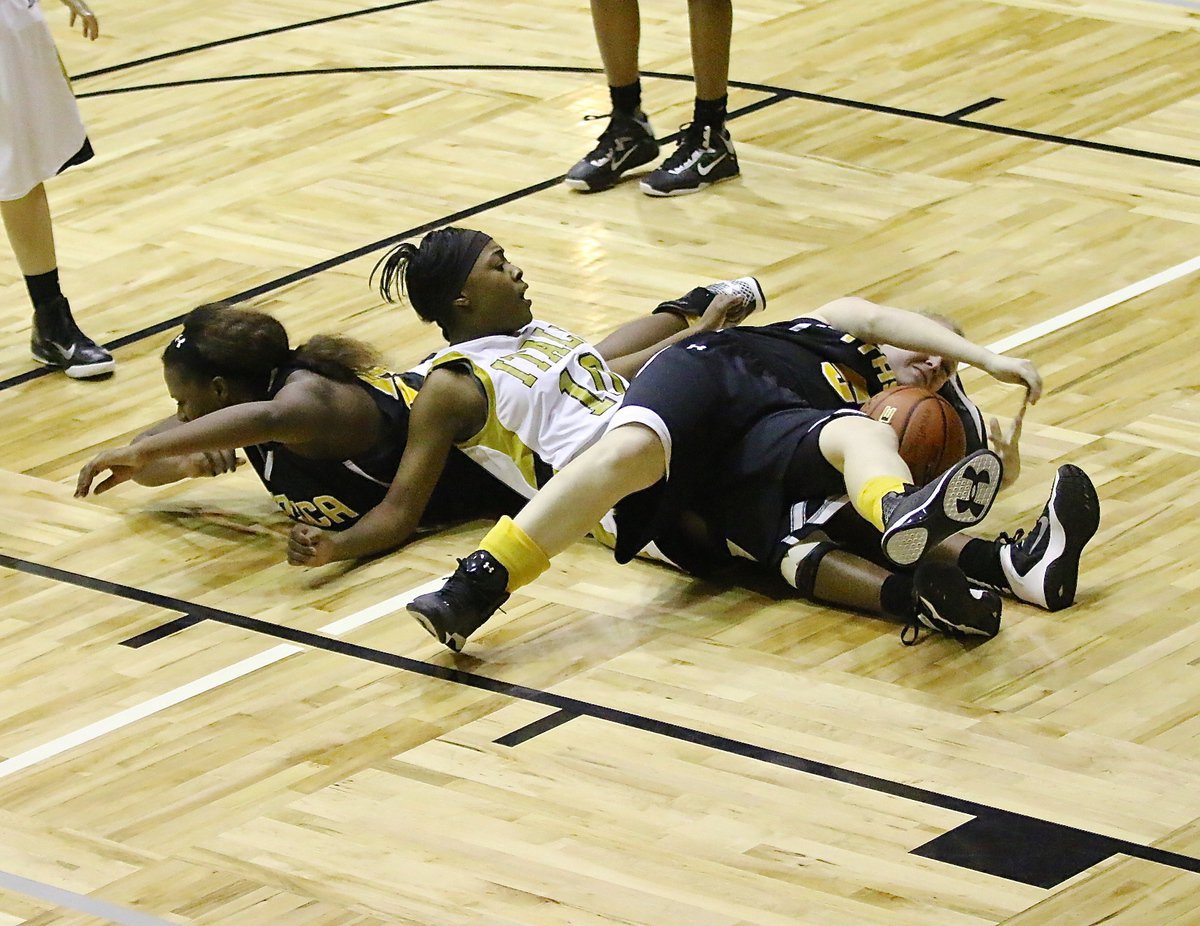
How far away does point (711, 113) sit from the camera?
5.52 metres

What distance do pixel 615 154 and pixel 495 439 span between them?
2009 millimetres

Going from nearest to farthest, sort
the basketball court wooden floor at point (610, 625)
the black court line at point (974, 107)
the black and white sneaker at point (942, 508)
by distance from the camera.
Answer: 1. the basketball court wooden floor at point (610, 625)
2. the black and white sneaker at point (942, 508)
3. the black court line at point (974, 107)

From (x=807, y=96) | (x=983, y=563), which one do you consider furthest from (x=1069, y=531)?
(x=807, y=96)

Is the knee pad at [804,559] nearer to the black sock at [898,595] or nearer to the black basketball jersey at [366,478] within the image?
the black sock at [898,595]

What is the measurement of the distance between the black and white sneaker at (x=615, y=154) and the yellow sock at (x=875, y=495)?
2435 millimetres

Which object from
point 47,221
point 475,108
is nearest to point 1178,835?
point 47,221

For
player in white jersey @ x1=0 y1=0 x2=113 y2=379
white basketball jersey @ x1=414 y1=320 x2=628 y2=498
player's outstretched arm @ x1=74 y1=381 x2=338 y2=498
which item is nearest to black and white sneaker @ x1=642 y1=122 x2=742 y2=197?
player in white jersey @ x1=0 y1=0 x2=113 y2=379

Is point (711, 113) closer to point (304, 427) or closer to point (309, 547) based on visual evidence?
point (304, 427)

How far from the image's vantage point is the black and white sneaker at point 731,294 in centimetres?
405

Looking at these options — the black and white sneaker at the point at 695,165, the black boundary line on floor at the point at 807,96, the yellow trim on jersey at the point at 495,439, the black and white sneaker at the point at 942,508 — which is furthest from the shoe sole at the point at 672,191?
the black and white sneaker at the point at 942,508

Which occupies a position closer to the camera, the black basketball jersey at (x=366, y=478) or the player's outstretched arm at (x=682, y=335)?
the black basketball jersey at (x=366, y=478)

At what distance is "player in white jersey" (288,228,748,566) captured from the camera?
12.0 ft

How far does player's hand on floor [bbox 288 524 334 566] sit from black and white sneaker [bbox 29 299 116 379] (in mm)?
1151

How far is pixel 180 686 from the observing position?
3340mm
